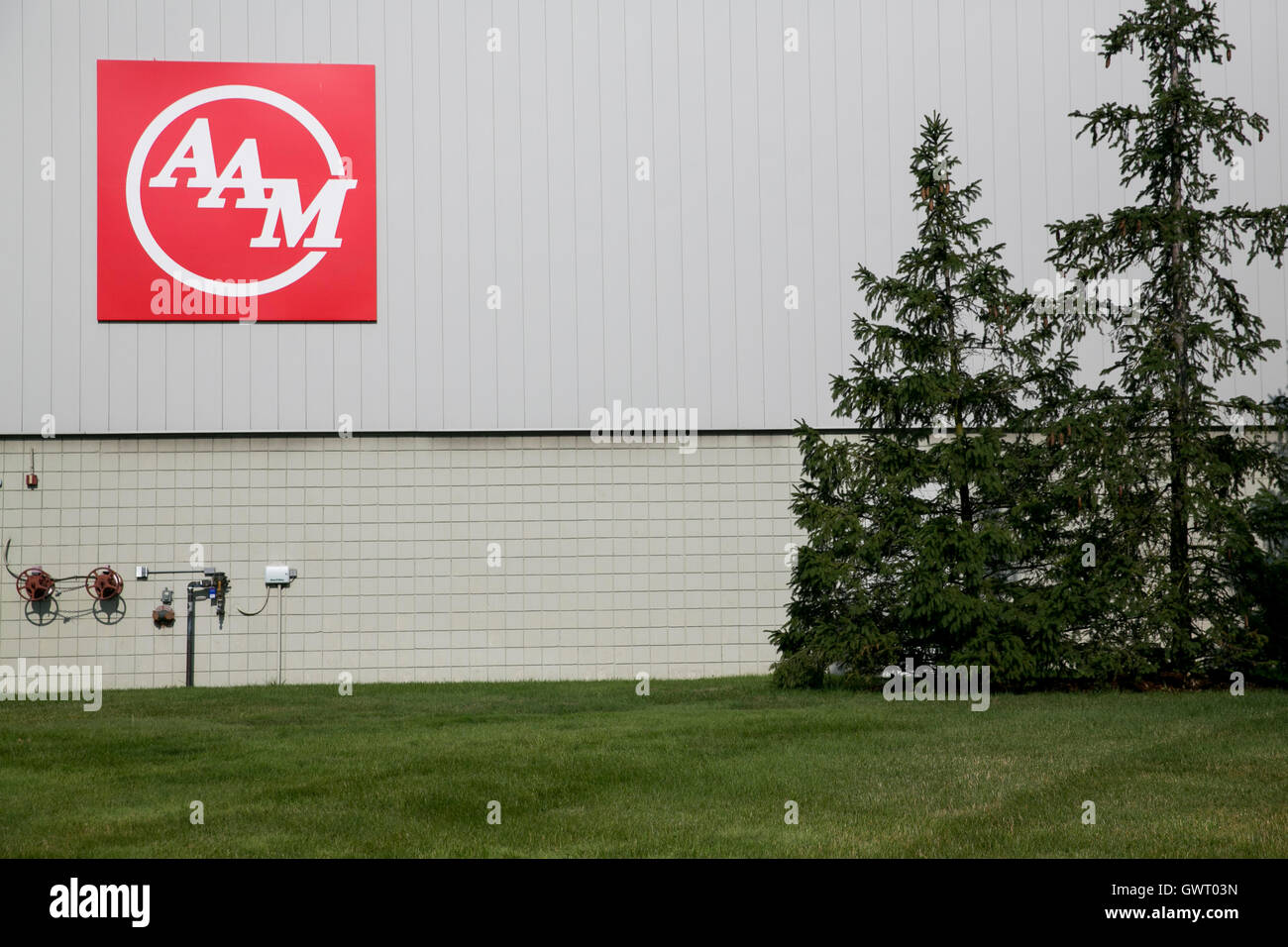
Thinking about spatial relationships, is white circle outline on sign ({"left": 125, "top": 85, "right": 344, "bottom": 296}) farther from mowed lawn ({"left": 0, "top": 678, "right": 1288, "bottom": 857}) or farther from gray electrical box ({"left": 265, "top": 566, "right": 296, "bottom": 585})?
mowed lawn ({"left": 0, "top": 678, "right": 1288, "bottom": 857})

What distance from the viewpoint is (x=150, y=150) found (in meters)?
18.8

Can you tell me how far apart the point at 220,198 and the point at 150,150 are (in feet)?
4.30

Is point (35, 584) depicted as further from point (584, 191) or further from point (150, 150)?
point (584, 191)

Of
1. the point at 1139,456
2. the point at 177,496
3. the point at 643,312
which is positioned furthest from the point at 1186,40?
the point at 177,496

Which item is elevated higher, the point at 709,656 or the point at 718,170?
the point at 718,170

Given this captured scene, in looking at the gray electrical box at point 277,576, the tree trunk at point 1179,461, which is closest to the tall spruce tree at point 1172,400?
the tree trunk at point 1179,461

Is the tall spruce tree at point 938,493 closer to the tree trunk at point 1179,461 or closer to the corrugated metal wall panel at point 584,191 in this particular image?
the tree trunk at point 1179,461

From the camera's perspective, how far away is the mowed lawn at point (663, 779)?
7102 millimetres

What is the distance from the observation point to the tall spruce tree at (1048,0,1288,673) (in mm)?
15539

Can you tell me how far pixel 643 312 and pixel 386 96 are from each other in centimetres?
527

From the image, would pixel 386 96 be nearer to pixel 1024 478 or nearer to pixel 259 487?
pixel 259 487

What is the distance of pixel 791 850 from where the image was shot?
682cm

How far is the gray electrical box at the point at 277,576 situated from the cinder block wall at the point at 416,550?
214mm

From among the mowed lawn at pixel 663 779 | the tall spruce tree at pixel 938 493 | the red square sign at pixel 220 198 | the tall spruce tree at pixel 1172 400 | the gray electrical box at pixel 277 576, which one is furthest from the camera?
the red square sign at pixel 220 198
